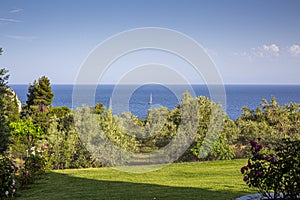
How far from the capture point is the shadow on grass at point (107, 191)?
5738 mm

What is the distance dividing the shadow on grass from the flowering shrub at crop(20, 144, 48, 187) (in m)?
0.21

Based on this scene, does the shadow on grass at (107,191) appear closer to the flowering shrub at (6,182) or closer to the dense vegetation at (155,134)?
the flowering shrub at (6,182)

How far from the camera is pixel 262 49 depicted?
154ft

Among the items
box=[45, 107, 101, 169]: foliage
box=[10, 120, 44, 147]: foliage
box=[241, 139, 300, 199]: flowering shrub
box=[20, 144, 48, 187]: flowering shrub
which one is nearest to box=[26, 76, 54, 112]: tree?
box=[10, 120, 44, 147]: foliage

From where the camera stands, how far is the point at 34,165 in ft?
26.6

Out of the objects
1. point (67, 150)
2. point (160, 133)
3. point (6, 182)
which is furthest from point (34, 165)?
point (160, 133)

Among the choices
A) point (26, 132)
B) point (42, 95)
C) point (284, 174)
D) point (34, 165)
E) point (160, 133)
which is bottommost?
point (34, 165)

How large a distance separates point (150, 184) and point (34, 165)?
304 centimetres

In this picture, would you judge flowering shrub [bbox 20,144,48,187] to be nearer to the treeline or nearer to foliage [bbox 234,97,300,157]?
the treeline

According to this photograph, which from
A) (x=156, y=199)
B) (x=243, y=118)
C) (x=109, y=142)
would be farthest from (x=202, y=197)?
(x=243, y=118)

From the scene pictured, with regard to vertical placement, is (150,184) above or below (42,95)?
below

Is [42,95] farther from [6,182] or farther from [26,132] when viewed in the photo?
[6,182]

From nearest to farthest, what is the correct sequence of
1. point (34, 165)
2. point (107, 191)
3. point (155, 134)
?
point (107, 191), point (34, 165), point (155, 134)

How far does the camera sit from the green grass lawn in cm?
591
